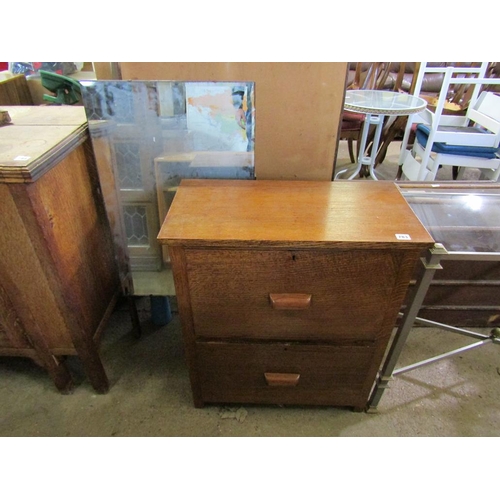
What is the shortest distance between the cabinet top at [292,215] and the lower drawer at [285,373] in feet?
1.20

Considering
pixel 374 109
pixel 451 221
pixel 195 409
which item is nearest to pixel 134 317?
pixel 195 409

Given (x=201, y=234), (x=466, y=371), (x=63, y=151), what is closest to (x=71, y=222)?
(x=63, y=151)

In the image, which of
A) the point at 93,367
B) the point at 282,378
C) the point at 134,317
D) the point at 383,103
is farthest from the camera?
the point at 383,103

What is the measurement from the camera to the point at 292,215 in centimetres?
86

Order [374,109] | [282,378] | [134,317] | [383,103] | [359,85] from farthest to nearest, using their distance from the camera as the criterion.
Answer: [359,85], [383,103], [374,109], [134,317], [282,378]

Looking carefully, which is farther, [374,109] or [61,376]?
[374,109]

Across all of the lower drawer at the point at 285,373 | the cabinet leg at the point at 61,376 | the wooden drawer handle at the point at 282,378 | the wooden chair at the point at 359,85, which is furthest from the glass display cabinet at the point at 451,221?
the wooden chair at the point at 359,85

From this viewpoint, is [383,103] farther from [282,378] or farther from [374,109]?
[282,378]

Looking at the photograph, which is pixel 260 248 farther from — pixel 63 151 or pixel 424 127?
pixel 424 127

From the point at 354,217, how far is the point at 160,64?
71 centimetres

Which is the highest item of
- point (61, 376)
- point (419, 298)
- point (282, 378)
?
point (419, 298)

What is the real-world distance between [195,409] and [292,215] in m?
0.80

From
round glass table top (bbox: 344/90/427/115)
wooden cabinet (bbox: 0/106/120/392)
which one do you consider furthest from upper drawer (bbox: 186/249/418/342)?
round glass table top (bbox: 344/90/427/115)

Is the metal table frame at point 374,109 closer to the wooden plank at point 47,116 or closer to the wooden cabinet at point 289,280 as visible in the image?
the wooden cabinet at point 289,280
